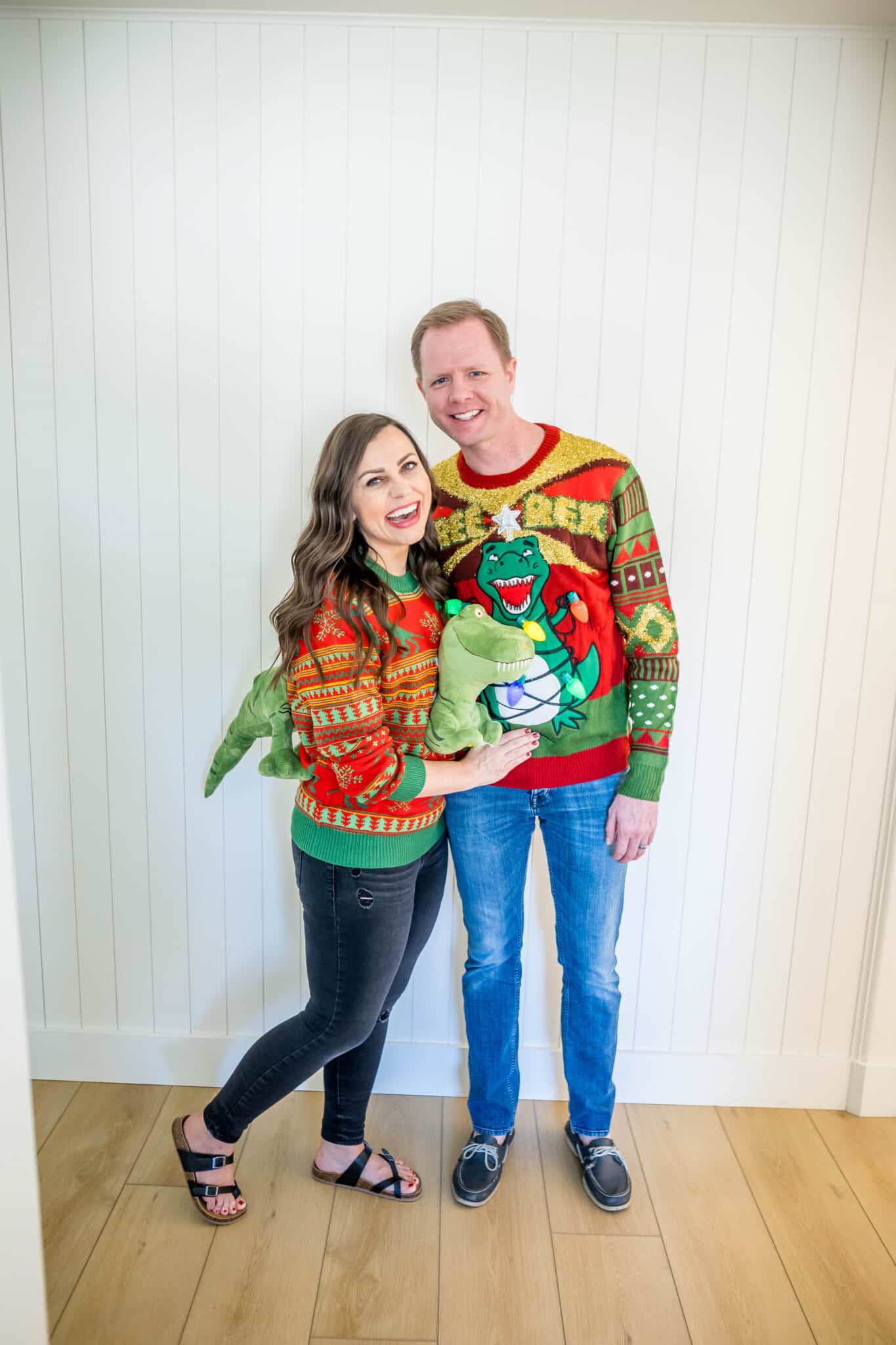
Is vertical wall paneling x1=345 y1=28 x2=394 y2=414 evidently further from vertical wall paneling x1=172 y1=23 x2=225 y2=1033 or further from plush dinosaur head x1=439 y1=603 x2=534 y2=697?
plush dinosaur head x1=439 y1=603 x2=534 y2=697

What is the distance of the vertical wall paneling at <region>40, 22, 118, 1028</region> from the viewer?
1767 millimetres

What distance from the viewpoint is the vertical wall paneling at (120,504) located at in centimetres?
176

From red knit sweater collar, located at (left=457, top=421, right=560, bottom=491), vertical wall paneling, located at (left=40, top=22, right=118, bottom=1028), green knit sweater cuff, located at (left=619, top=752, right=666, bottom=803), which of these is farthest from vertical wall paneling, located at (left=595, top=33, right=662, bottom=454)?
vertical wall paneling, located at (left=40, top=22, right=118, bottom=1028)

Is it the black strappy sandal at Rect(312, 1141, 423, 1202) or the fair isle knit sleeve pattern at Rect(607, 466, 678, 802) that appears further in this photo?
the black strappy sandal at Rect(312, 1141, 423, 1202)

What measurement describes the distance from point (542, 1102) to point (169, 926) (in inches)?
35.8

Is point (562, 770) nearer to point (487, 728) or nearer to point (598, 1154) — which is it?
point (487, 728)

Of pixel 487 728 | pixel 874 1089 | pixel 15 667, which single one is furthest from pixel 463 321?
pixel 874 1089

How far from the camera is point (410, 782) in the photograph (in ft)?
4.71

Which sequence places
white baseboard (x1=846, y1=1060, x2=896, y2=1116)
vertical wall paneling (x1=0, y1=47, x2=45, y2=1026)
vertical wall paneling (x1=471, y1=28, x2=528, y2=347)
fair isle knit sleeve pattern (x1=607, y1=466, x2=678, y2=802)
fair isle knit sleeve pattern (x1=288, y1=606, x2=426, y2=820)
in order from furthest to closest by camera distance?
white baseboard (x1=846, y1=1060, x2=896, y2=1116), vertical wall paneling (x1=0, y1=47, x2=45, y2=1026), vertical wall paneling (x1=471, y1=28, x2=528, y2=347), fair isle knit sleeve pattern (x1=607, y1=466, x2=678, y2=802), fair isle knit sleeve pattern (x1=288, y1=606, x2=426, y2=820)

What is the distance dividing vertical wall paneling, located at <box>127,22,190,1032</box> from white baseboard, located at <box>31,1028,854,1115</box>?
0.27 feet

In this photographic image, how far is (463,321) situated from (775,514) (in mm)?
761

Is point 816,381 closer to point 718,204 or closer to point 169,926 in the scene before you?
point 718,204

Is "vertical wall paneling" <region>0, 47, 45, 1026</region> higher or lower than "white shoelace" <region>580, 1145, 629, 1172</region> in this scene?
higher

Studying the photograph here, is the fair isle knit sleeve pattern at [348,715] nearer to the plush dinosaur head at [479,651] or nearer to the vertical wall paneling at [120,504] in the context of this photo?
the plush dinosaur head at [479,651]
